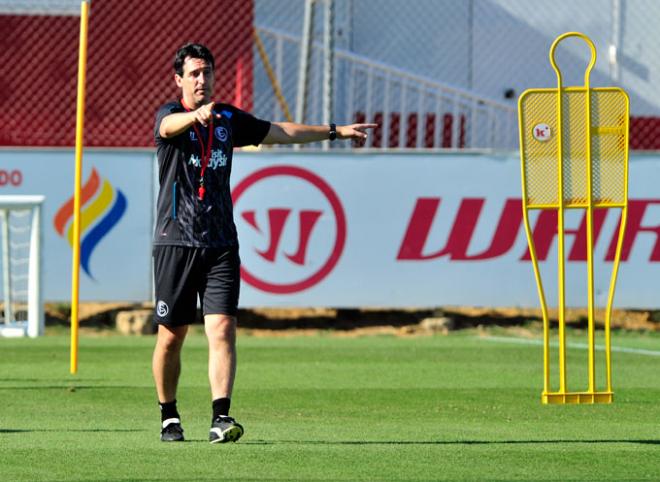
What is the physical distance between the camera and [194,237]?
24.9 feet

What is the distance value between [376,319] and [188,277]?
9.05 m

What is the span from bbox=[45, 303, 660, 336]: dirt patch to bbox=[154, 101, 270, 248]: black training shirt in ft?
29.0

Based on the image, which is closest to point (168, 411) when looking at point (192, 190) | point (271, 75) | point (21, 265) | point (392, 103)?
point (192, 190)

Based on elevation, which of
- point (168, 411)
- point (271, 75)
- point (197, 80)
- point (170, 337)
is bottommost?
point (168, 411)

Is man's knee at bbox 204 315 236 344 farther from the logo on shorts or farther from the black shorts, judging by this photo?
the logo on shorts

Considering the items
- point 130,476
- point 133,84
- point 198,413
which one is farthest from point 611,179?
point 133,84

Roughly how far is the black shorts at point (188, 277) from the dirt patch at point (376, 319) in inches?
346

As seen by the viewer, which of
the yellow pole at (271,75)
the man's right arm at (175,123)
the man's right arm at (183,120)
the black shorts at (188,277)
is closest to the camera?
the man's right arm at (183,120)

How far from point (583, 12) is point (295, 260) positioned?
6.58 m

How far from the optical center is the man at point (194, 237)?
750cm

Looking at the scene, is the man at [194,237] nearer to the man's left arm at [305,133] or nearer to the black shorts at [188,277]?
the black shorts at [188,277]

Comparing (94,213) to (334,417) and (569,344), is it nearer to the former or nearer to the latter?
(569,344)

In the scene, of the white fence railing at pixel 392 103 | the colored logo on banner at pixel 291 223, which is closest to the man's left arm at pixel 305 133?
the colored logo on banner at pixel 291 223

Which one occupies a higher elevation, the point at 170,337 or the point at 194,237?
the point at 194,237
